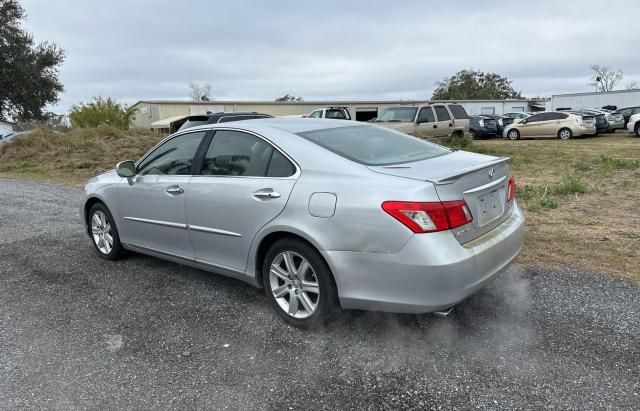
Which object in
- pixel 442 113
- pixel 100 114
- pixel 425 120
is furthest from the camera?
pixel 100 114

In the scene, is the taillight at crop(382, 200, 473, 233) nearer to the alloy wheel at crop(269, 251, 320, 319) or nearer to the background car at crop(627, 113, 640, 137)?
the alloy wheel at crop(269, 251, 320, 319)

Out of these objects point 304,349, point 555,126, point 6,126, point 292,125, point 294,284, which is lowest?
point 304,349

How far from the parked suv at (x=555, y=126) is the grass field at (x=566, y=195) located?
6.64m

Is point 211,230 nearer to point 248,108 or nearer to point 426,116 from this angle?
point 426,116

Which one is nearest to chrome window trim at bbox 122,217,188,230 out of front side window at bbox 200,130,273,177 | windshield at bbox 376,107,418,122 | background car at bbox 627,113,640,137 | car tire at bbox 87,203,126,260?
car tire at bbox 87,203,126,260

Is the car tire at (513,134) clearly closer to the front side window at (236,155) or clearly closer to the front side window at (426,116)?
the front side window at (426,116)

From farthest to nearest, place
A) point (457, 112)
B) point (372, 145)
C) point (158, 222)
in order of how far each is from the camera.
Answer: point (457, 112) → point (158, 222) → point (372, 145)

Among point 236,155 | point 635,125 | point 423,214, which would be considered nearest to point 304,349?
point 423,214

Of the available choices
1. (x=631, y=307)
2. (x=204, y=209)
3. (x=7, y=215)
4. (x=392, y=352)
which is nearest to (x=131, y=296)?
(x=204, y=209)

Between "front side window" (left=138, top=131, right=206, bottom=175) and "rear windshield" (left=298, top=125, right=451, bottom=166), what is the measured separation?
1135mm

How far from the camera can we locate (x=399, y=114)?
57.8ft

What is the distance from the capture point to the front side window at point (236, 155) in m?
3.83

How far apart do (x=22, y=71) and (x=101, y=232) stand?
3569 cm

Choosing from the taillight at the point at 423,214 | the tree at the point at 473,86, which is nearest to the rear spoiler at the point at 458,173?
the taillight at the point at 423,214
